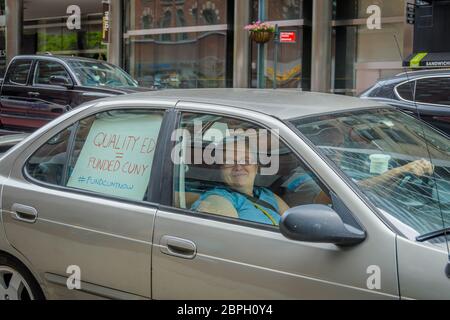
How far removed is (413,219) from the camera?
8.02ft

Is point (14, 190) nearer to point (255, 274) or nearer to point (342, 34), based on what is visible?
point (255, 274)

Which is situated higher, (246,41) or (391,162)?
(246,41)

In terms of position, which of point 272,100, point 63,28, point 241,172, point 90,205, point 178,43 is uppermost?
point 63,28

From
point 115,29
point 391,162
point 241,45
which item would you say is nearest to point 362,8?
point 241,45

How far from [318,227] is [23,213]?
1.78 meters

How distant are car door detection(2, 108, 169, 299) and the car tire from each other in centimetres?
11

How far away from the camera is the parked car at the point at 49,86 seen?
427 inches

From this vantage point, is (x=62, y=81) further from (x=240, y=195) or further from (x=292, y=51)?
(x=292, y=51)

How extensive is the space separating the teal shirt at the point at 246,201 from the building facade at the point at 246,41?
12.1 m

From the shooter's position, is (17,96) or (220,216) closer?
(220,216)

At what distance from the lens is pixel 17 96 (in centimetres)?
1166

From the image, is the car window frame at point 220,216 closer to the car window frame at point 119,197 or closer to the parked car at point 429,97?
the car window frame at point 119,197
